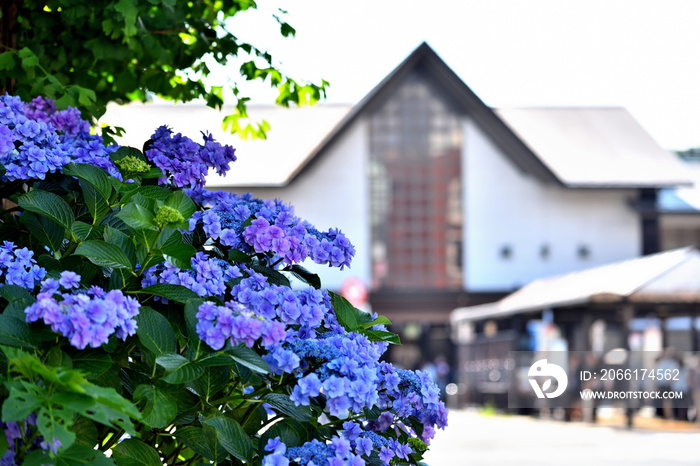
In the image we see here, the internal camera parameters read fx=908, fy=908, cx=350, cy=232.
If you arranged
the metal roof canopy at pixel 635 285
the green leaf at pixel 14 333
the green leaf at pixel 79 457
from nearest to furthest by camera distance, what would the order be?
the green leaf at pixel 79 457 < the green leaf at pixel 14 333 < the metal roof canopy at pixel 635 285

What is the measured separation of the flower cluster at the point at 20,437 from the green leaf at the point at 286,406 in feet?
1.62

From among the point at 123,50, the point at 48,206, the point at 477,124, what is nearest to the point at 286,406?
the point at 48,206

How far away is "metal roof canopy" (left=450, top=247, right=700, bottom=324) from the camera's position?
18.5 meters

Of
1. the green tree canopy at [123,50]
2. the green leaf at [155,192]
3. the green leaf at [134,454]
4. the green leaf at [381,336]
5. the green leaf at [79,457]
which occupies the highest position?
A: the green tree canopy at [123,50]

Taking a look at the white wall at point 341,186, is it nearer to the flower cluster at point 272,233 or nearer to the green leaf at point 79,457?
the flower cluster at point 272,233

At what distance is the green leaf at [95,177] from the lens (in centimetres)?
227

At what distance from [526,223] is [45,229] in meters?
27.1

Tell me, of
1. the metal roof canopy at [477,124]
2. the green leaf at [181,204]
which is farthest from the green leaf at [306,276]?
the metal roof canopy at [477,124]

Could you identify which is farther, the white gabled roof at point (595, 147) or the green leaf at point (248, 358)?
the white gabled roof at point (595, 147)

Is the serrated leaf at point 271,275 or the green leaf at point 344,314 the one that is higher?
the serrated leaf at point 271,275

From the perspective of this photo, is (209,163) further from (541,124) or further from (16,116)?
(541,124)

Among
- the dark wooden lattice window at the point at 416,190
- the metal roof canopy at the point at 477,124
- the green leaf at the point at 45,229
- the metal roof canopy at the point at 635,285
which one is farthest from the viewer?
the dark wooden lattice window at the point at 416,190

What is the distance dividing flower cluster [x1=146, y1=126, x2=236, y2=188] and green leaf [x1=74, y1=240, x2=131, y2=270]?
77 cm

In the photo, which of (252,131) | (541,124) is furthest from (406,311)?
(252,131)
